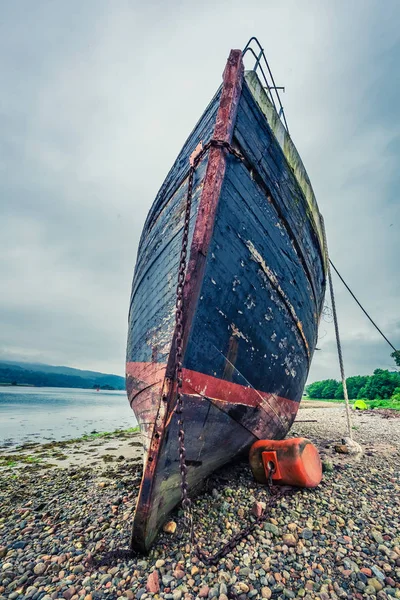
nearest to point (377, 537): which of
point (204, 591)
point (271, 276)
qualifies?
point (204, 591)

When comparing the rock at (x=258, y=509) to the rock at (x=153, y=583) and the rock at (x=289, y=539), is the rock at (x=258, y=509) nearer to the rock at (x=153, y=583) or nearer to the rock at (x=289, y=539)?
the rock at (x=289, y=539)

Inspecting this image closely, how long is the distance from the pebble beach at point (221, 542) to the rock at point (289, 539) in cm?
1

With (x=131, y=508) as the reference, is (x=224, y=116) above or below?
above

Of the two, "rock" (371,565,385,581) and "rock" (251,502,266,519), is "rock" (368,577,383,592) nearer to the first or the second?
"rock" (371,565,385,581)

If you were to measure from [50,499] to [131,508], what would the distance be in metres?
1.59

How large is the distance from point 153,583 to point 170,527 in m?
0.59

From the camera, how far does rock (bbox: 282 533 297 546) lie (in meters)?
2.49

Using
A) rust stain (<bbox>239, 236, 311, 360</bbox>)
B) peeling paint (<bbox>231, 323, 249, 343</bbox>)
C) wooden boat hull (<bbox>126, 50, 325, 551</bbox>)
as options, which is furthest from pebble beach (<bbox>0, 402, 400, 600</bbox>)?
rust stain (<bbox>239, 236, 311, 360</bbox>)

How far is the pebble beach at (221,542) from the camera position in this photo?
2043 millimetres

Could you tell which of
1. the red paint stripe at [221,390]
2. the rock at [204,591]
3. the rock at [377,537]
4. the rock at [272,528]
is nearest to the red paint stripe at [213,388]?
the red paint stripe at [221,390]

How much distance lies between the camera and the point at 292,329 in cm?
414

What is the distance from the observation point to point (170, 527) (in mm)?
2635

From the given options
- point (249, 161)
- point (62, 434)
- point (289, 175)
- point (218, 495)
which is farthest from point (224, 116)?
point (62, 434)

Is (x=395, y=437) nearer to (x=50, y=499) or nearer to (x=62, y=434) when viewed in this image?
(x=50, y=499)
